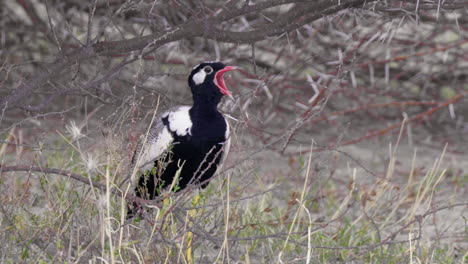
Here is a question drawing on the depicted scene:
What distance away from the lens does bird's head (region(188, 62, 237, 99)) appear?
10.6ft

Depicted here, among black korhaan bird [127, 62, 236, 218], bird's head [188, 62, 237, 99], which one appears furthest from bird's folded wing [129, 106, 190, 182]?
bird's head [188, 62, 237, 99]

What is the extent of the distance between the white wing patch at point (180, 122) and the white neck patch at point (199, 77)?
117 mm

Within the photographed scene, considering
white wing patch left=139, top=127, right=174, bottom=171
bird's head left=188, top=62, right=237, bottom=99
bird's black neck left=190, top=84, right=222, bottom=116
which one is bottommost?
white wing patch left=139, top=127, right=174, bottom=171

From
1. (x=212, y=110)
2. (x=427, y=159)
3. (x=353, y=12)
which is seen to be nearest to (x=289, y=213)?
(x=212, y=110)

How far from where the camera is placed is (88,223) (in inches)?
113

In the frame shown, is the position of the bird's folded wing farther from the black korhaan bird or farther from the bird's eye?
the bird's eye

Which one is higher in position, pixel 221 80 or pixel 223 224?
pixel 221 80

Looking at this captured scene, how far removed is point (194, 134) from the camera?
10.4ft

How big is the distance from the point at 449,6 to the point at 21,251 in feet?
5.74

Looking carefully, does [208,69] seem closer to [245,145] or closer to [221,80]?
[221,80]

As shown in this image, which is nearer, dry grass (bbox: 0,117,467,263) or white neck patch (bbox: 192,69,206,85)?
dry grass (bbox: 0,117,467,263)

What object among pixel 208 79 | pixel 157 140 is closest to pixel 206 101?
pixel 208 79

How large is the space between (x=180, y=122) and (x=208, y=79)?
0.19m

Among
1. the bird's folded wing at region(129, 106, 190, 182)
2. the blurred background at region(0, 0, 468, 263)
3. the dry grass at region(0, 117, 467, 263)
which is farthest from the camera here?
the bird's folded wing at region(129, 106, 190, 182)
